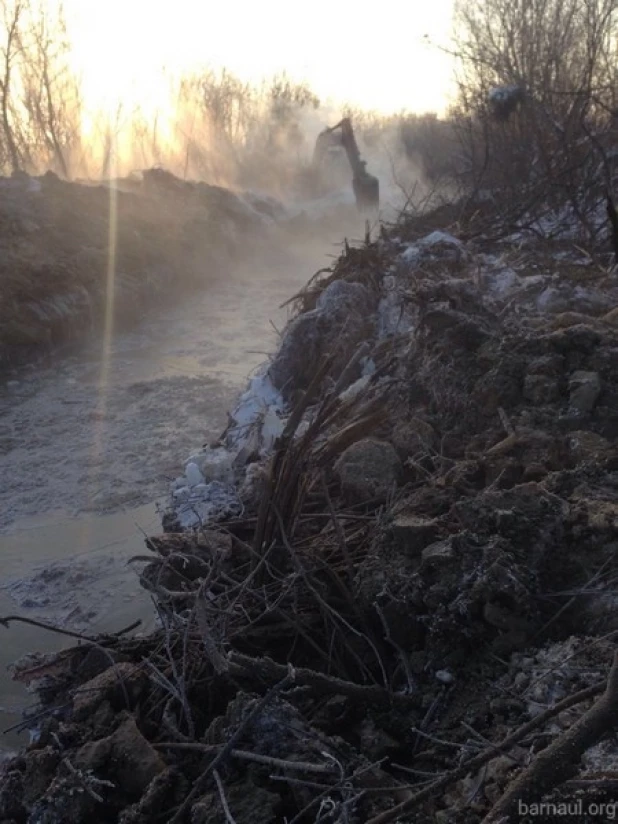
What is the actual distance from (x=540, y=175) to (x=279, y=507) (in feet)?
18.5

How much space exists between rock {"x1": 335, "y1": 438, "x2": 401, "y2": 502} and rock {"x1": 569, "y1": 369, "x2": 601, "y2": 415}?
2.78 feet

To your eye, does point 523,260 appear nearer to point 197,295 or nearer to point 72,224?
point 197,295

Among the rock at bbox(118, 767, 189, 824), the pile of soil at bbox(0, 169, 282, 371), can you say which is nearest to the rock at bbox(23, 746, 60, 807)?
the rock at bbox(118, 767, 189, 824)

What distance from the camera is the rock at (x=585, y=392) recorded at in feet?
10.6

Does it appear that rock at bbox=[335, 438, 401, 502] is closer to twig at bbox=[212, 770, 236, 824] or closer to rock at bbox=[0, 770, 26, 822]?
twig at bbox=[212, 770, 236, 824]

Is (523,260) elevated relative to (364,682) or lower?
elevated

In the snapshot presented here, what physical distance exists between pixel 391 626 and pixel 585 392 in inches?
57.9

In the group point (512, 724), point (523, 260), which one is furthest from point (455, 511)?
point (523, 260)

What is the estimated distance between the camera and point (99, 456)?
6.88m

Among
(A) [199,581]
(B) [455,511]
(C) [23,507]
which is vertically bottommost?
(C) [23,507]

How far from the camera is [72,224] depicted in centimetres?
1412

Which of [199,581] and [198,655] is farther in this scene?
[199,581]

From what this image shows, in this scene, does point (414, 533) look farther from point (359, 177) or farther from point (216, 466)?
point (359, 177)

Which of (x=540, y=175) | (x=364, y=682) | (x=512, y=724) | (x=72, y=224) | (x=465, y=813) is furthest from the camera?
(x=72, y=224)
